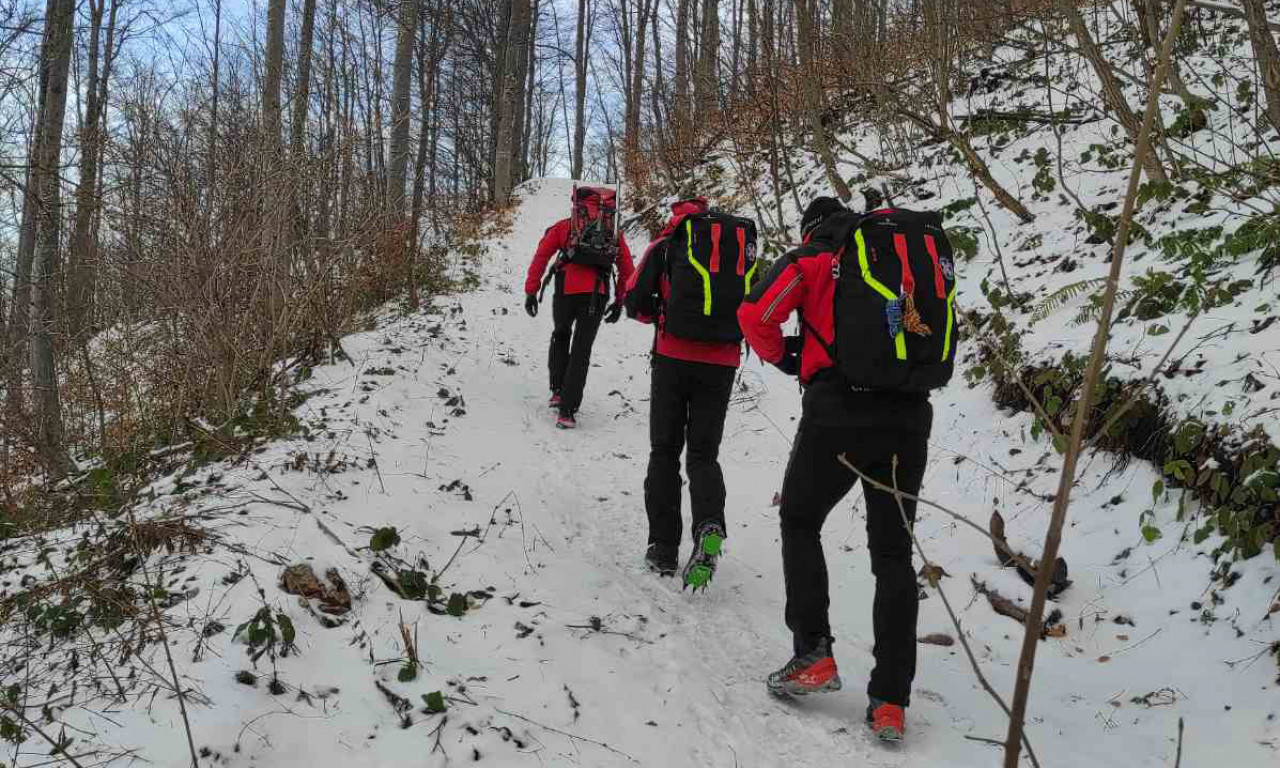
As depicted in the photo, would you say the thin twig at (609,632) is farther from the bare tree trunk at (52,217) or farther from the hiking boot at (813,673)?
the bare tree trunk at (52,217)

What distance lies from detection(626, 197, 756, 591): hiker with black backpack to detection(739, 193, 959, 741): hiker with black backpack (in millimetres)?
940

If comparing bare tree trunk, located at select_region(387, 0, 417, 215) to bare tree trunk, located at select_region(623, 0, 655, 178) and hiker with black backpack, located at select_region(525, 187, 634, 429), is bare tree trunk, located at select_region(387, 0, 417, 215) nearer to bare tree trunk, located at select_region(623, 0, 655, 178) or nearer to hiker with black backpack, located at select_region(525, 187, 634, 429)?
hiker with black backpack, located at select_region(525, 187, 634, 429)

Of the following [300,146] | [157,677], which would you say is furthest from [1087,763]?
[300,146]

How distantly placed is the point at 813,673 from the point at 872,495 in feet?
2.51

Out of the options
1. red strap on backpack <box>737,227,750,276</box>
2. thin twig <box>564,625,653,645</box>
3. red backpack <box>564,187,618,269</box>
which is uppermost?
red backpack <box>564,187,618,269</box>

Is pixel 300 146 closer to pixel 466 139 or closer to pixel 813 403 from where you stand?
pixel 813 403

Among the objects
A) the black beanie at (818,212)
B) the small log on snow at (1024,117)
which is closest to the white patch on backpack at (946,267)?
the black beanie at (818,212)

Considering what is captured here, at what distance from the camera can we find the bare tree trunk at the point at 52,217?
6766mm

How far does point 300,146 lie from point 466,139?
692 inches

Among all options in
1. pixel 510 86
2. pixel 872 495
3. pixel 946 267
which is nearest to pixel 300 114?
pixel 946 267

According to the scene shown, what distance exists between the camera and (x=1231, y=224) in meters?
5.68

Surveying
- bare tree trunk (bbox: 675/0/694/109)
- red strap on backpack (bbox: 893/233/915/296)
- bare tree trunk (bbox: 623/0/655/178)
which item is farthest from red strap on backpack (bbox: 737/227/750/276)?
bare tree trunk (bbox: 623/0/655/178)

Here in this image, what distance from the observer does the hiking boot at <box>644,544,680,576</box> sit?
4.41 metres

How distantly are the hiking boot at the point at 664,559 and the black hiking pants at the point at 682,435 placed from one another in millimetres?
29
